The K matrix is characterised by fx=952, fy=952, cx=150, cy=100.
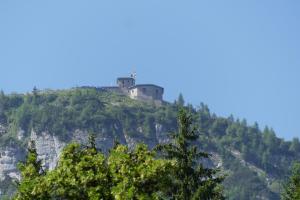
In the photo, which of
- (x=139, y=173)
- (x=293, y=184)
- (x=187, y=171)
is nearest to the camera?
(x=139, y=173)

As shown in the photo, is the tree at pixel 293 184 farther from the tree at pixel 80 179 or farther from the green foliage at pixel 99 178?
the tree at pixel 80 179

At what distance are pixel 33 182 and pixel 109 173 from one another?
2.54 metres

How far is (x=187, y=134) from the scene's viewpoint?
1934 inches

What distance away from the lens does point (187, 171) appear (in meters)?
47.6

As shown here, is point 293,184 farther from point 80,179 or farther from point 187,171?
point 80,179

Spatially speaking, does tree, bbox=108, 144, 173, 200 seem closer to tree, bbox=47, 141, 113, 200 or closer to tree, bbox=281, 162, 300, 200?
tree, bbox=47, 141, 113, 200

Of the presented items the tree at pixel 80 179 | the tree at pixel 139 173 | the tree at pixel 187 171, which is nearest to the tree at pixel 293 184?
the tree at pixel 187 171

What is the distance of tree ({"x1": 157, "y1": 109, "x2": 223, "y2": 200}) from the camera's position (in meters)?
46.7

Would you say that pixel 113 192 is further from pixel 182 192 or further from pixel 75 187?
pixel 182 192

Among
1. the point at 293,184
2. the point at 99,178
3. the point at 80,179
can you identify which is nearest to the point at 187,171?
the point at 293,184

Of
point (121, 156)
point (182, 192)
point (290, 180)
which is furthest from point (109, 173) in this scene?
point (290, 180)

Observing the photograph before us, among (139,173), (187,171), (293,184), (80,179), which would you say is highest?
(293,184)

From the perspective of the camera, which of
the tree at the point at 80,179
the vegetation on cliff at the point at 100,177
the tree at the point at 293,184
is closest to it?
the vegetation on cliff at the point at 100,177

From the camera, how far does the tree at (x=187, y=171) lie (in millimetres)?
46656
